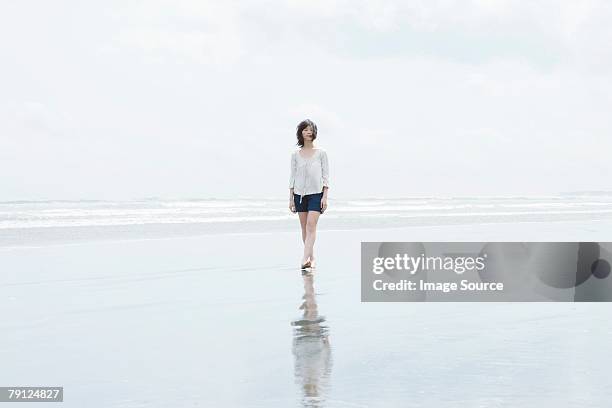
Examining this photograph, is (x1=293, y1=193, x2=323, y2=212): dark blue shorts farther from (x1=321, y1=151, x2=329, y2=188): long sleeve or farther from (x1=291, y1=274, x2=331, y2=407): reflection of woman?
(x1=291, y1=274, x2=331, y2=407): reflection of woman

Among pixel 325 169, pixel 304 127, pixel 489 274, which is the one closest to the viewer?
pixel 489 274

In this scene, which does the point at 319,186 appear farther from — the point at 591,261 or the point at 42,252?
the point at 42,252

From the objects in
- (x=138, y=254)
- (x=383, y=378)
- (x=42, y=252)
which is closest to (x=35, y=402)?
(x=383, y=378)

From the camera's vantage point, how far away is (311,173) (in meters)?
9.34

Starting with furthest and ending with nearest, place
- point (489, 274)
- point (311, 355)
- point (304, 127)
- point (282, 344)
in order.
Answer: point (304, 127)
point (489, 274)
point (282, 344)
point (311, 355)

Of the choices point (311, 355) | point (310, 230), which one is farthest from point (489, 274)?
point (311, 355)

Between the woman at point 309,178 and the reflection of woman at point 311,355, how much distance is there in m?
2.81

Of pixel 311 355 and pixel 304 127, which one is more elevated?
pixel 304 127

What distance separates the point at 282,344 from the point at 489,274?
4.27 metres

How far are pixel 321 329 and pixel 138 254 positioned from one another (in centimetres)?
672

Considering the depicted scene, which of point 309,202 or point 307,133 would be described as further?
point 309,202

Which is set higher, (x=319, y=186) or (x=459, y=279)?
(x=319, y=186)

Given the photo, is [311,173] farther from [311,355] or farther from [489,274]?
[311,355]

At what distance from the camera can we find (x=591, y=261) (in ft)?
33.0
